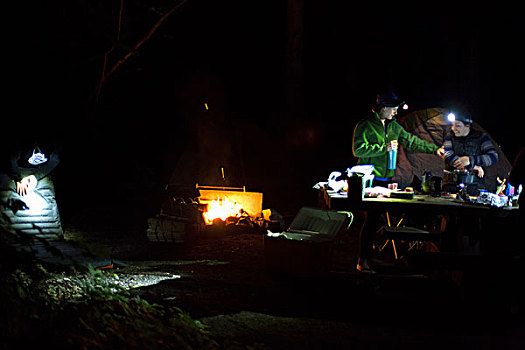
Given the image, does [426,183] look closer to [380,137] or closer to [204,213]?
[380,137]

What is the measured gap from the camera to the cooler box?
5984 mm

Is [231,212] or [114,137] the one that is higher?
[114,137]

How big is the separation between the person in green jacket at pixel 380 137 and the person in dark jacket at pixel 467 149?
0.20 meters

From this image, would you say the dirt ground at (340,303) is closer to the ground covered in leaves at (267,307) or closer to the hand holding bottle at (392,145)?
the ground covered in leaves at (267,307)

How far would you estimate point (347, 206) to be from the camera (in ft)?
19.4

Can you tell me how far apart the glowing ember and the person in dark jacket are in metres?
4.48

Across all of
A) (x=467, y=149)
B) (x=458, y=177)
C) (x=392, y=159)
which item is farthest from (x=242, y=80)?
(x=458, y=177)

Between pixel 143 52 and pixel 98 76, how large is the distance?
189 cm

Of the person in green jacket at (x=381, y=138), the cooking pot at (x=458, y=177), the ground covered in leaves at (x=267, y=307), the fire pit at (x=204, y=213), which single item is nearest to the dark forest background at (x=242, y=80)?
the fire pit at (x=204, y=213)

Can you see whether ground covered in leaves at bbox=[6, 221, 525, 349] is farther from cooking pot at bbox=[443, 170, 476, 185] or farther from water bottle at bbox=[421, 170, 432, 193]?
cooking pot at bbox=[443, 170, 476, 185]

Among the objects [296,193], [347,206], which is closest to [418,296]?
[347,206]

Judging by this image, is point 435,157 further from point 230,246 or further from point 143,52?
point 143,52

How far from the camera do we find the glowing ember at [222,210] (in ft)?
30.9

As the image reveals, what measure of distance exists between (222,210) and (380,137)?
13.0ft
